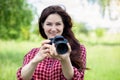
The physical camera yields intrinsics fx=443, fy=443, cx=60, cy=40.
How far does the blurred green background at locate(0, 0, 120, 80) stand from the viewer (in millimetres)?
3963

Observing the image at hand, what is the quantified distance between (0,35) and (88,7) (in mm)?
876

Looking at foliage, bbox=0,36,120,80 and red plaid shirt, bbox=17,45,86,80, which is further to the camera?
foliage, bbox=0,36,120,80

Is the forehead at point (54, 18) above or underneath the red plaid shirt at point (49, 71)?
above

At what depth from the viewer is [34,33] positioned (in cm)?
409

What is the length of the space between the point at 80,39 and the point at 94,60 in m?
0.23

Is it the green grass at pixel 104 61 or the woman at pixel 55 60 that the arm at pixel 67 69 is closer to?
the woman at pixel 55 60

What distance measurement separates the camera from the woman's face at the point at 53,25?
5.41 ft

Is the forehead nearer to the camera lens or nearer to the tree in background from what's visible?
the camera lens

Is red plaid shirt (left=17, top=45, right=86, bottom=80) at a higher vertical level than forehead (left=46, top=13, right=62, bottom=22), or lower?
lower

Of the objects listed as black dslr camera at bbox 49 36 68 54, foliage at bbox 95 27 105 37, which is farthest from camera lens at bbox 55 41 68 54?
foliage at bbox 95 27 105 37

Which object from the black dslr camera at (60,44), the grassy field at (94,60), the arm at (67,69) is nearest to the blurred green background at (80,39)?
the grassy field at (94,60)

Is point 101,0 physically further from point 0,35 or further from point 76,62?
point 76,62

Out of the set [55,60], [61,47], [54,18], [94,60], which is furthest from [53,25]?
[94,60]

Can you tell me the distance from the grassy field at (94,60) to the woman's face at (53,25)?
2.16 m
